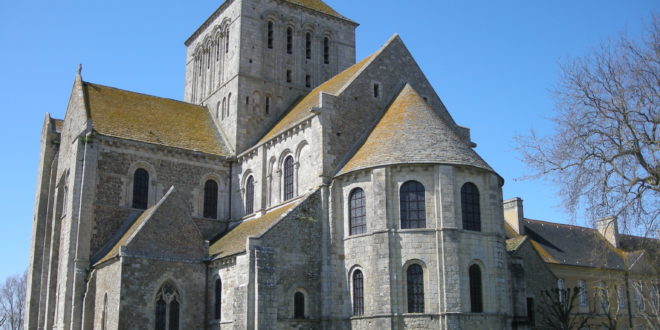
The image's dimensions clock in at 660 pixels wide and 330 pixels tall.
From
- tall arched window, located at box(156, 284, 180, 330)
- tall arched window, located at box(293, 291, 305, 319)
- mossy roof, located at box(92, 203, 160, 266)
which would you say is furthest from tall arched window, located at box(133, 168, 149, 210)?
tall arched window, located at box(293, 291, 305, 319)

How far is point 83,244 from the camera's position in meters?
32.9

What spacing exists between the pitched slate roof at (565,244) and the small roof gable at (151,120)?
22542mm

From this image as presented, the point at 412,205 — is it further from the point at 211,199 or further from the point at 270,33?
the point at 270,33

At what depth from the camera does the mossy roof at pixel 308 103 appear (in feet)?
112

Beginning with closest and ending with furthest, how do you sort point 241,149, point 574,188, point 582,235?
point 574,188, point 241,149, point 582,235

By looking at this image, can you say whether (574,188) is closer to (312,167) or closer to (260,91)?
(312,167)

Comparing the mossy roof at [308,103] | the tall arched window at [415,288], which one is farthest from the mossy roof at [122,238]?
the tall arched window at [415,288]

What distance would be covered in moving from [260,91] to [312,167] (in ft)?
36.0

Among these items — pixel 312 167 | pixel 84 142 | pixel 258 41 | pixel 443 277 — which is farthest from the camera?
pixel 258 41

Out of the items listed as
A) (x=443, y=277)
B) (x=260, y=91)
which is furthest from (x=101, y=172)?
(x=443, y=277)

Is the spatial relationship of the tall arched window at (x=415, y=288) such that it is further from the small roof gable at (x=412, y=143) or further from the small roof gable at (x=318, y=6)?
the small roof gable at (x=318, y=6)

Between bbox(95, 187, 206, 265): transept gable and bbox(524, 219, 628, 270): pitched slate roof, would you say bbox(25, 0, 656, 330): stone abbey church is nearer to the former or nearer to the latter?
bbox(95, 187, 206, 265): transept gable

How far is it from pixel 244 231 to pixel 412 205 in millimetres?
8890

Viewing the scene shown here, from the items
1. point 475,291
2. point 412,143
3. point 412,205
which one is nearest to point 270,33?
point 412,143
